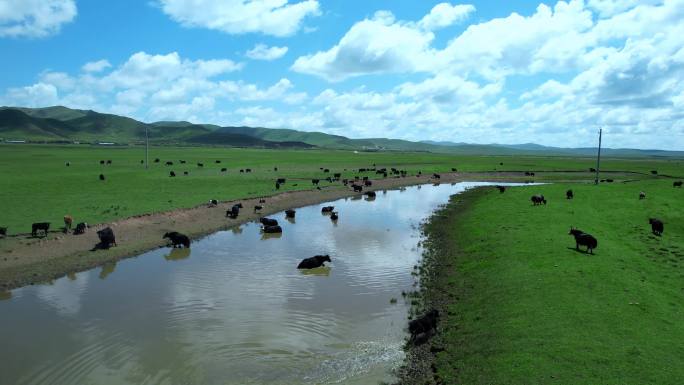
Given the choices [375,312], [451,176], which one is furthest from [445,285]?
[451,176]

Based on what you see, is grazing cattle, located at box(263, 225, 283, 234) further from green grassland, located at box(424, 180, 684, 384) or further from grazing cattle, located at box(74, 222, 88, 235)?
grazing cattle, located at box(74, 222, 88, 235)

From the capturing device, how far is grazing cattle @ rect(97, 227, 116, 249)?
2775 centimetres

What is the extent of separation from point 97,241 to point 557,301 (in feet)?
86.7

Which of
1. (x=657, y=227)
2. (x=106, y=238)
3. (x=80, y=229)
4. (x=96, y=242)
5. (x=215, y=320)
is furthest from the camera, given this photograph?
(x=657, y=227)

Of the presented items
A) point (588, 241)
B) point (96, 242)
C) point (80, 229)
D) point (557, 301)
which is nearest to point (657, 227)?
point (588, 241)

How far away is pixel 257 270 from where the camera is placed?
2391 centimetres

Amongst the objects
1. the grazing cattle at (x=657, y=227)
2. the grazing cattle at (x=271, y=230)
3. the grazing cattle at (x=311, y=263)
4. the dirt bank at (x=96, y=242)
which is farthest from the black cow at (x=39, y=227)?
the grazing cattle at (x=657, y=227)

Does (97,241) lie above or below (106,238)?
below

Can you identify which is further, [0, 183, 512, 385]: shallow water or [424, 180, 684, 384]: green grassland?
[0, 183, 512, 385]: shallow water

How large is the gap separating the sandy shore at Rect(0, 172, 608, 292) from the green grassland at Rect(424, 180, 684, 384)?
17.5 metres

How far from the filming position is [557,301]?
16406mm

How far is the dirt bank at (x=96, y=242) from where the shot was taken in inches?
902

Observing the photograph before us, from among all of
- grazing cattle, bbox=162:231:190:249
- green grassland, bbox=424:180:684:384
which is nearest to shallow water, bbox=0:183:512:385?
grazing cattle, bbox=162:231:190:249

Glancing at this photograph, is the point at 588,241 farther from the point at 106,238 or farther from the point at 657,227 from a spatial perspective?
the point at 106,238
